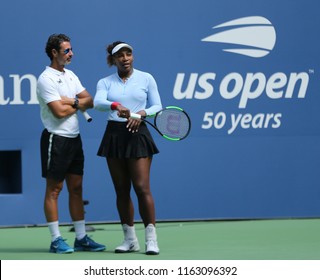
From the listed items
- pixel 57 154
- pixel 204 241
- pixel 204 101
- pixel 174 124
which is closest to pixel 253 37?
pixel 204 101

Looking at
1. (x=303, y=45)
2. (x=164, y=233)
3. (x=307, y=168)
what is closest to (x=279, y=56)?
(x=303, y=45)

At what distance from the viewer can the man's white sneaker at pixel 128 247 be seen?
6871mm

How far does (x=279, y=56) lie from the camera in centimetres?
888

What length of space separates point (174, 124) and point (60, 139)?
0.78 m

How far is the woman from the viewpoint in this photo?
6.71 metres

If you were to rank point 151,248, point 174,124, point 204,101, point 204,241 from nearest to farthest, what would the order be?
point 151,248
point 174,124
point 204,241
point 204,101

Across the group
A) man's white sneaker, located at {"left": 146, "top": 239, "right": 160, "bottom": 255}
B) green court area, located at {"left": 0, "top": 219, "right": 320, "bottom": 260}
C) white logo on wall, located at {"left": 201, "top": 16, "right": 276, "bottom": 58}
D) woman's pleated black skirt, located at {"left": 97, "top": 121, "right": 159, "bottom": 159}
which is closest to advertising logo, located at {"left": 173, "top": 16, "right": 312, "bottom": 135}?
white logo on wall, located at {"left": 201, "top": 16, "right": 276, "bottom": 58}

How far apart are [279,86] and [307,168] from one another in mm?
753

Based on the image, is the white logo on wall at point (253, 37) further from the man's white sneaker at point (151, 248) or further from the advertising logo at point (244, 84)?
the man's white sneaker at point (151, 248)

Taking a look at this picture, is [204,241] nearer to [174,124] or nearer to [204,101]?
[174,124]

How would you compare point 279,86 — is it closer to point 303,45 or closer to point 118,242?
Result: point 303,45

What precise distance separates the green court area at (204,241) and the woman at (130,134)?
0.35m

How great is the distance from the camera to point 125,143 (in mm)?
6742

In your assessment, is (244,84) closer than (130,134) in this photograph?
No
